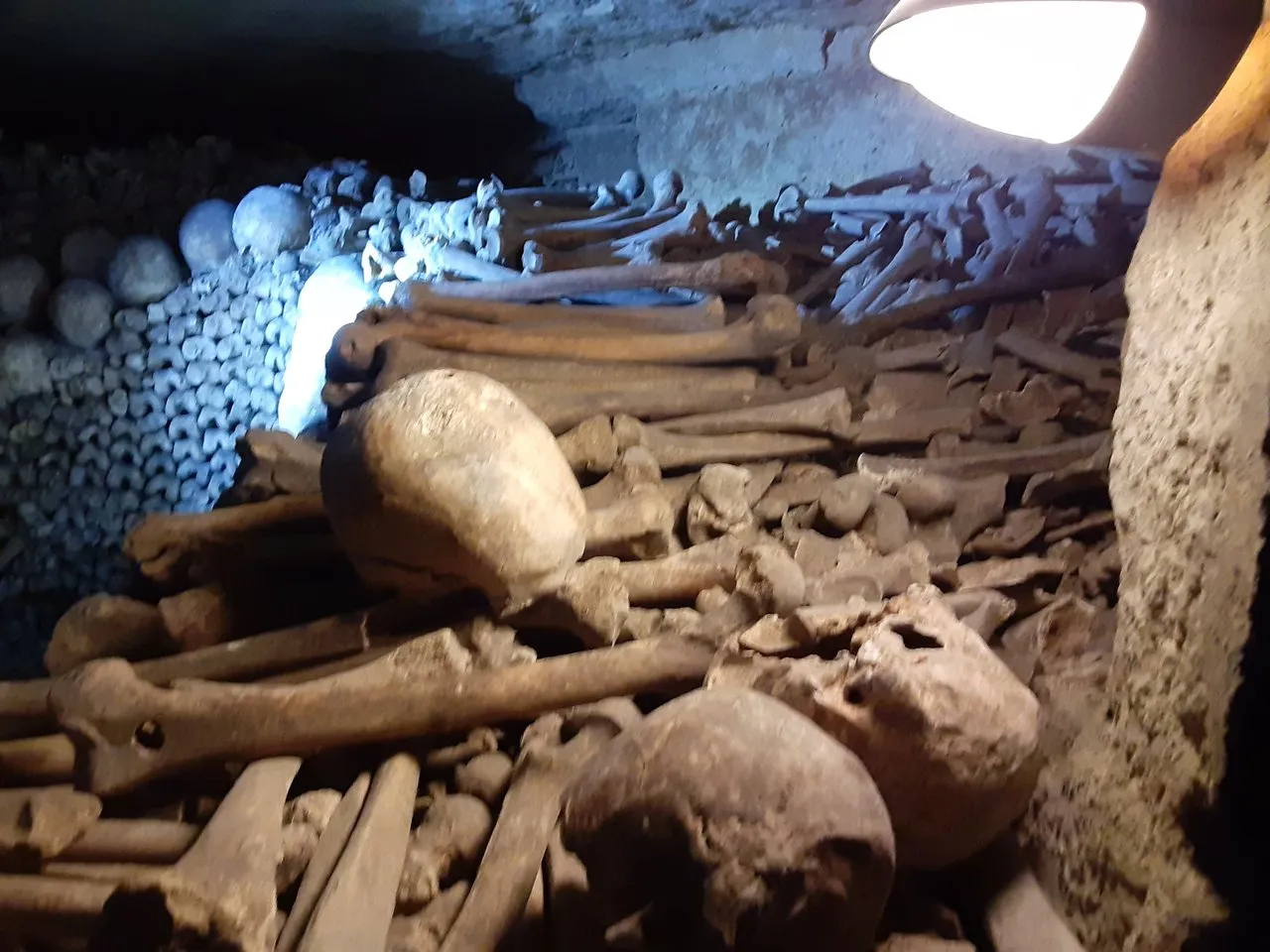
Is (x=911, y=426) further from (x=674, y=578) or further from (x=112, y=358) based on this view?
(x=112, y=358)

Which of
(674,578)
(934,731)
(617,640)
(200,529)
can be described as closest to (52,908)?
(200,529)

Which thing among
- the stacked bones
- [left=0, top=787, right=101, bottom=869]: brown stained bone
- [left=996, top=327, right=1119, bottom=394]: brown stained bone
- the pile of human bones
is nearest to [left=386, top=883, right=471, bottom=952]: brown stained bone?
the pile of human bones

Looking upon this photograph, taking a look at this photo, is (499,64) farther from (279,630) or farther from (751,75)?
(279,630)

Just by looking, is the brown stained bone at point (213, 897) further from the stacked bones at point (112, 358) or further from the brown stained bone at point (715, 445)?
the stacked bones at point (112, 358)

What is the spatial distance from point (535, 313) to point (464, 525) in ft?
3.29

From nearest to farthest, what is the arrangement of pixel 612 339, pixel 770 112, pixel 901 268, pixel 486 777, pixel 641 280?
pixel 486 777 < pixel 612 339 < pixel 641 280 < pixel 901 268 < pixel 770 112

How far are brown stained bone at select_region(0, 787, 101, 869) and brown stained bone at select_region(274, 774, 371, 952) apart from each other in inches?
14.0

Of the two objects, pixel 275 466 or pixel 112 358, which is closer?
pixel 275 466

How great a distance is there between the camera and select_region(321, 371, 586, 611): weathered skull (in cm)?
160

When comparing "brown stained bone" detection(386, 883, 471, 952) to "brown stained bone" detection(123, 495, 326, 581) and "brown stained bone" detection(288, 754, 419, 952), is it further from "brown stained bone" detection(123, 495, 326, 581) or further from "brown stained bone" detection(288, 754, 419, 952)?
"brown stained bone" detection(123, 495, 326, 581)

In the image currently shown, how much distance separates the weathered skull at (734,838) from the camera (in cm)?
101

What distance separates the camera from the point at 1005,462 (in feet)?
7.03

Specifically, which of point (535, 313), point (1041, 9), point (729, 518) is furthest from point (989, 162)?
point (1041, 9)

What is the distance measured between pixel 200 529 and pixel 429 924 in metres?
0.92
